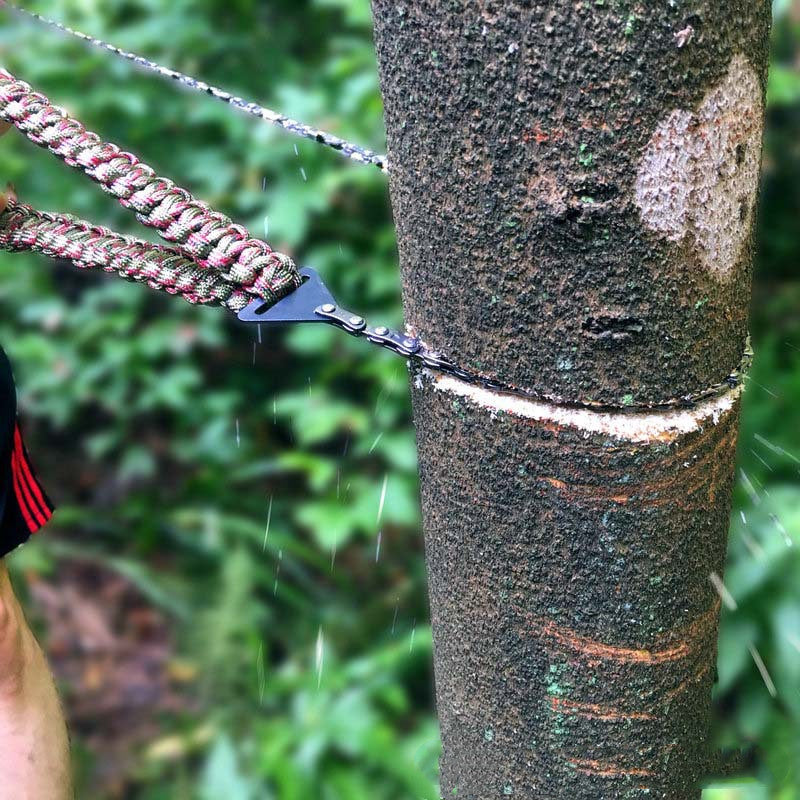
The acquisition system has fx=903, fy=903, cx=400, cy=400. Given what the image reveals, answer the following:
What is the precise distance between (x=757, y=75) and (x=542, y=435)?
10.9 inches

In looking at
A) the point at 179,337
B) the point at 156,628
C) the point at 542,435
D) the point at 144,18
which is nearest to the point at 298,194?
the point at 179,337

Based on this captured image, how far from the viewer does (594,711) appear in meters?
A: 0.71

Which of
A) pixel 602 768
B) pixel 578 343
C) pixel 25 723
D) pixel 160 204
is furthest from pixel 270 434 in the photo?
pixel 578 343

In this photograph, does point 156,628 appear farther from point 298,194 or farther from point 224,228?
point 224,228

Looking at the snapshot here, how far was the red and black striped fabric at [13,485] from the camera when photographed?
2.95 feet

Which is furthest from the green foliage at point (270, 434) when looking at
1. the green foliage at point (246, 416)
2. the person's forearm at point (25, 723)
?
the person's forearm at point (25, 723)

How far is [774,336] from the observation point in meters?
2.74

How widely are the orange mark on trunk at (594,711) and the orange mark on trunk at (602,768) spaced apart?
5 centimetres

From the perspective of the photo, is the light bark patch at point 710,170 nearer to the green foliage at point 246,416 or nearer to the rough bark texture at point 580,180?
the rough bark texture at point 580,180

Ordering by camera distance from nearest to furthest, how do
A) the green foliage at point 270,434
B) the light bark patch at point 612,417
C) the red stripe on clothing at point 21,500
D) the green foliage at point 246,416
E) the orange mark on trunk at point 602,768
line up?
the light bark patch at point 612,417 → the orange mark on trunk at point 602,768 → the red stripe on clothing at point 21,500 → the green foliage at point 270,434 → the green foliage at point 246,416

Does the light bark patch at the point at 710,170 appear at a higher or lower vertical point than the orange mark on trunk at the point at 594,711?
higher

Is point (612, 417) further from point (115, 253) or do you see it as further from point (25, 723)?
point (25, 723)

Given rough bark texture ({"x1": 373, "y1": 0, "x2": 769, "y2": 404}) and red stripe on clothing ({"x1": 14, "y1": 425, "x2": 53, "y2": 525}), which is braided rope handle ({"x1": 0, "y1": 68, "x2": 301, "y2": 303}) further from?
red stripe on clothing ({"x1": 14, "y1": 425, "x2": 53, "y2": 525})

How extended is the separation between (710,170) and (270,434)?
244cm
